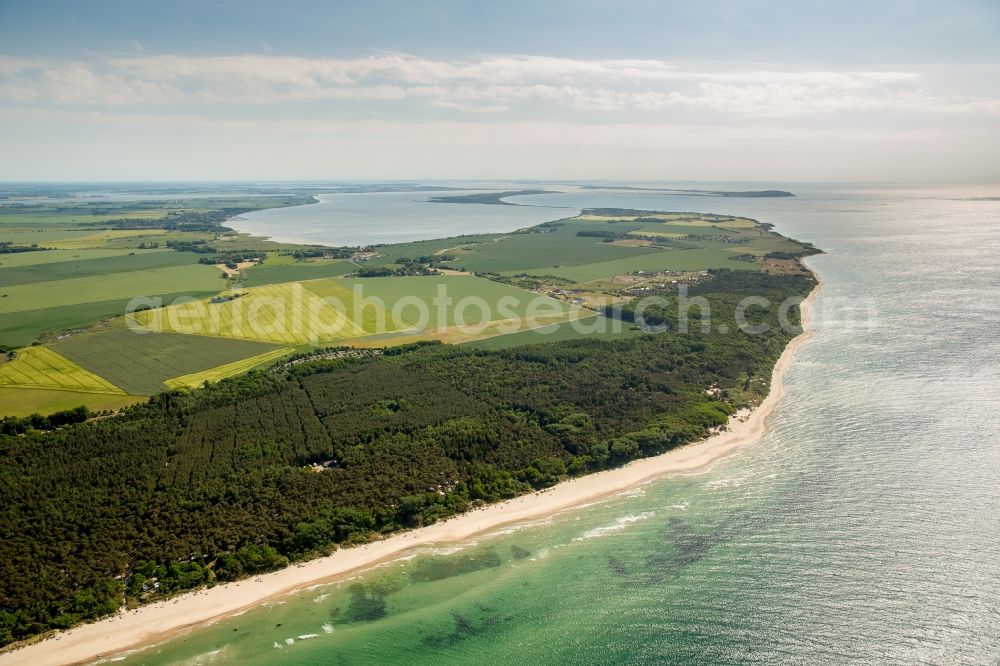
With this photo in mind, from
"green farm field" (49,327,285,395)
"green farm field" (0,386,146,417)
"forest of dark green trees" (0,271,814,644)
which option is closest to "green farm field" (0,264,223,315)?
"green farm field" (49,327,285,395)

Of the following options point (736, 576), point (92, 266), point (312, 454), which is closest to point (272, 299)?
point (312, 454)

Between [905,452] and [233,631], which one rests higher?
[905,452]

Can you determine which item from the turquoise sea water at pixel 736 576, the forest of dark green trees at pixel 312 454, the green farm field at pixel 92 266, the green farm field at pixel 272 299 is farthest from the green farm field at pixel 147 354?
the green farm field at pixel 92 266

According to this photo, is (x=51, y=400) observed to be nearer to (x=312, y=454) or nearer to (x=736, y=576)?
(x=312, y=454)

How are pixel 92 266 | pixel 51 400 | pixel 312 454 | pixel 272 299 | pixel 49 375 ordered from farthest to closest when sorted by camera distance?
pixel 92 266
pixel 272 299
pixel 49 375
pixel 51 400
pixel 312 454

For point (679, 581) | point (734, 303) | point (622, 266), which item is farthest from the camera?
point (622, 266)

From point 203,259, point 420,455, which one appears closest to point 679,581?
point 420,455

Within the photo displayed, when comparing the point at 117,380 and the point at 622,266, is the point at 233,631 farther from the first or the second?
the point at 622,266

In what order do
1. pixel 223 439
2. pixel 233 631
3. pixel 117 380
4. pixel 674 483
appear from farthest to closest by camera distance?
pixel 117 380 → pixel 223 439 → pixel 674 483 → pixel 233 631
